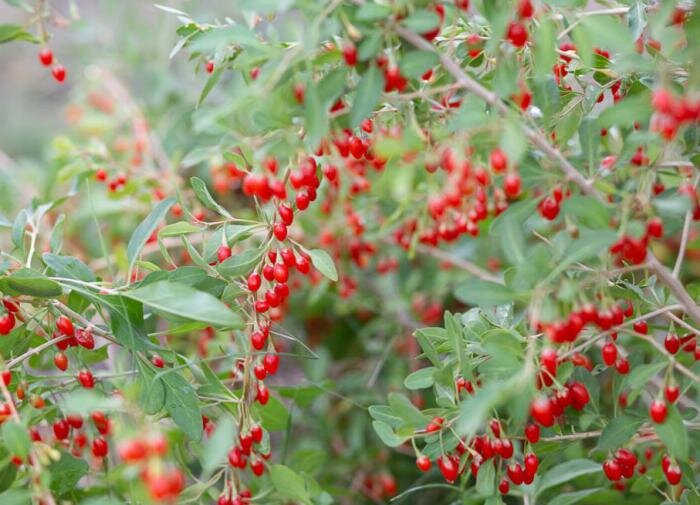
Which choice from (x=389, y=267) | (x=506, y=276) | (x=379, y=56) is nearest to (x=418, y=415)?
(x=506, y=276)

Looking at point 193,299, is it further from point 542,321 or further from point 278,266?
point 542,321

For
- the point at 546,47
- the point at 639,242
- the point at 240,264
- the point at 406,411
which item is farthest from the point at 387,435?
the point at 546,47

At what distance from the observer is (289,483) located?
123cm

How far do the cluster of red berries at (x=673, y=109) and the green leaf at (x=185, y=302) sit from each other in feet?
1.64

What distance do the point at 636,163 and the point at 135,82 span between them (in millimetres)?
2467

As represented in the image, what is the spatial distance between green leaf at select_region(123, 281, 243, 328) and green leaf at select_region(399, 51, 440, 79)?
335 mm

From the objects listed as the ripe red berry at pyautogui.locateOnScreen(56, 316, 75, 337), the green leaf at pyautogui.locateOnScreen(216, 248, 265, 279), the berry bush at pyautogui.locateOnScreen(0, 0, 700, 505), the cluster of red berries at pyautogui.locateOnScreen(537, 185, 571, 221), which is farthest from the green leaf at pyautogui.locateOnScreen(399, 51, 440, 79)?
the ripe red berry at pyautogui.locateOnScreen(56, 316, 75, 337)

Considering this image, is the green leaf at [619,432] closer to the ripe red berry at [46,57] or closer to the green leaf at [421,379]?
the green leaf at [421,379]

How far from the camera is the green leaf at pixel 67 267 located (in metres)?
1.14

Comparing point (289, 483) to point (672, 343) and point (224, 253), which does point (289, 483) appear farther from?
point (672, 343)

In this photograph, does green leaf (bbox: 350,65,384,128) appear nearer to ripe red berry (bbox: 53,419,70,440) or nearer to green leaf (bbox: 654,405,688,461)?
green leaf (bbox: 654,405,688,461)

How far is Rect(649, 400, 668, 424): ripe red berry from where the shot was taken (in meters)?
1.00

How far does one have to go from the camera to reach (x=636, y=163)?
3.31 ft

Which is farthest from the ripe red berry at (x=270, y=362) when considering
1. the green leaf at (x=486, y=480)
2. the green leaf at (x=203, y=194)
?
Result: the green leaf at (x=486, y=480)
